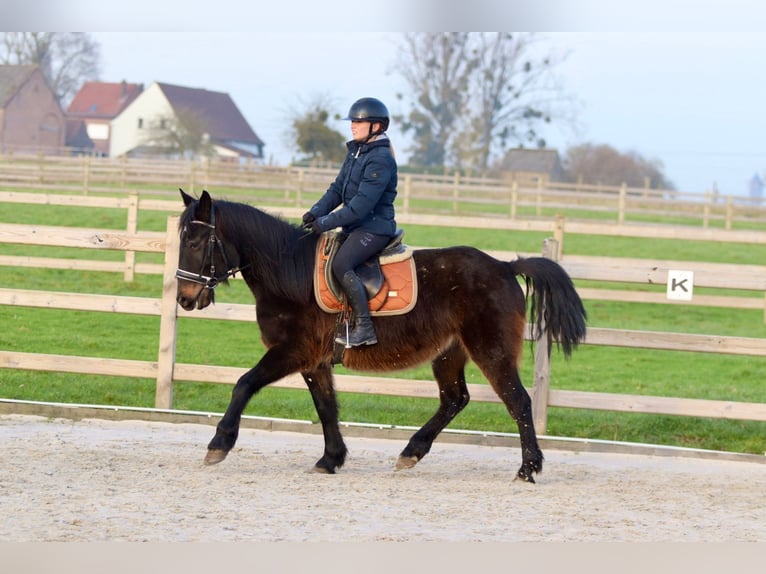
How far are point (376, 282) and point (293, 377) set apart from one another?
214 cm

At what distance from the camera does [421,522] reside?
5.09m

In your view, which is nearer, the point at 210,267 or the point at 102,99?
the point at 210,267

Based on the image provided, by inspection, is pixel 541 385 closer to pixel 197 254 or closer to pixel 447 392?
pixel 447 392

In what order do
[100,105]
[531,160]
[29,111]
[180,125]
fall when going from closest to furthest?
[180,125]
[29,111]
[531,160]
[100,105]

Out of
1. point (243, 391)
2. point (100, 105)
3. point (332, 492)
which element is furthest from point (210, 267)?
point (100, 105)

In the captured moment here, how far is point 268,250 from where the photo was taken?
6.50m

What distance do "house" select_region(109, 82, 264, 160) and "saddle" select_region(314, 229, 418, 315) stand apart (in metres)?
46.3

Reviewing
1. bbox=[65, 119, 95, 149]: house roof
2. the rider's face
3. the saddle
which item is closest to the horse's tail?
the saddle

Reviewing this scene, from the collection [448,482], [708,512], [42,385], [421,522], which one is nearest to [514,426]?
[448,482]

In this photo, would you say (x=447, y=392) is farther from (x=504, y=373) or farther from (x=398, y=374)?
(x=398, y=374)

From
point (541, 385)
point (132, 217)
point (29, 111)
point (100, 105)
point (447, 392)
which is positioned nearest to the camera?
point (447, 392)

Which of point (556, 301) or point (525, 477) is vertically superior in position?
point (556, 301)

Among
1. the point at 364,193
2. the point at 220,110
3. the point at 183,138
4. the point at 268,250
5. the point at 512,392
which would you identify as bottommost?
the point at 512,392

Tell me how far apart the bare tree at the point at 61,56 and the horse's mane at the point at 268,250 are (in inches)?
1952
